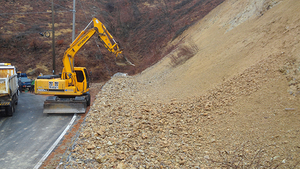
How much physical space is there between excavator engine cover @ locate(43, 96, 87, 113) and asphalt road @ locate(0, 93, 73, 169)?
287 mm

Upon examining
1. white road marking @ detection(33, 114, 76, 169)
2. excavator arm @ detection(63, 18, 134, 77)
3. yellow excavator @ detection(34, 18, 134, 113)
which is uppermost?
excavator arm @ detection(63, 18, 134, 77)

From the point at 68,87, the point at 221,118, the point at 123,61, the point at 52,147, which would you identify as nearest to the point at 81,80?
the point at 68,87

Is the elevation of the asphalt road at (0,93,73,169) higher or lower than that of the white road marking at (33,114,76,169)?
higher

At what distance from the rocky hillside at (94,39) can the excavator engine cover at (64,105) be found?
555 inches

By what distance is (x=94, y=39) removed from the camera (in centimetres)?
3294

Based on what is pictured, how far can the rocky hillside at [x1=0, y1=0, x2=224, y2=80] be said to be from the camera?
90.8 feet

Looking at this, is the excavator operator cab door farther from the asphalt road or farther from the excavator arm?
the asphalt road

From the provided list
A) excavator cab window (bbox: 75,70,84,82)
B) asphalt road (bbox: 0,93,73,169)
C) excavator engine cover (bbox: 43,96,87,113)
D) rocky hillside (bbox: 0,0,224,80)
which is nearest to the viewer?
asphalt road (bbox: 0,93,73,169)

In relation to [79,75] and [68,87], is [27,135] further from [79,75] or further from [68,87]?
[79,75]

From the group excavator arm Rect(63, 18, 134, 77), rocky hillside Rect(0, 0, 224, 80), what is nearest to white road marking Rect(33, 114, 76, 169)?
excavator arm Rect(63, 18, 134, 77)

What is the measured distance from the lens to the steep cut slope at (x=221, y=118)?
4.88 metres

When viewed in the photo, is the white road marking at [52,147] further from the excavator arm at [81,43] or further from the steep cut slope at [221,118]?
the excavator arm at [81,43]

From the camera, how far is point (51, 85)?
11.6 metres

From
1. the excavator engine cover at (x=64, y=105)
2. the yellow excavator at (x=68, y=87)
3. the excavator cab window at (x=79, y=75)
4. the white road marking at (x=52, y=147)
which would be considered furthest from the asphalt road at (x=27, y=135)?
the excavator cab window at (x=79, y=75)
